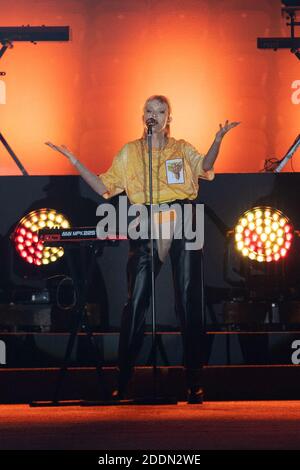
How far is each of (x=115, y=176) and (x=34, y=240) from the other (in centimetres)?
59

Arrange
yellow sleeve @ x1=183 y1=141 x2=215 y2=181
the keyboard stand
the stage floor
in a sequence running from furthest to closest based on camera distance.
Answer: yellow sleeve @ x1=183 y1=141 x2=215 y2=181, the keyboard stand, the stage floor

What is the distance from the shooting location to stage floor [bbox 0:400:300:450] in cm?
278

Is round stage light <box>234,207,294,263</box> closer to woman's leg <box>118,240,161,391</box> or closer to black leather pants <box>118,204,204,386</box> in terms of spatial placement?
black leather pants <box>118,204,204,386</box>

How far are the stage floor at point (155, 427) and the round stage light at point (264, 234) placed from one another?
0.72 m

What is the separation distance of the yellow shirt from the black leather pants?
0.65 feet

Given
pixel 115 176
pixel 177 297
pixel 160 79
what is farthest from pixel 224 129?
pixel 160 79

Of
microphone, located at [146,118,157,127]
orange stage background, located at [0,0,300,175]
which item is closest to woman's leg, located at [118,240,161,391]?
microphone, located at [146,118,157,127]

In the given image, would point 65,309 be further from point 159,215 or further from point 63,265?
point 159,215

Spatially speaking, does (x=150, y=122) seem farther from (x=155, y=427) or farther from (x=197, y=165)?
(x=155, y=427)

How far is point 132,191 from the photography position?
14.1 ft

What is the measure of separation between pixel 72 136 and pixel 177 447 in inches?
134

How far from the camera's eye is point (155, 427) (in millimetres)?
3229
